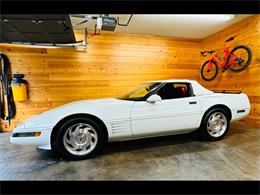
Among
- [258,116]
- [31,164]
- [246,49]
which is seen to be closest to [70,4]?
[31,164]

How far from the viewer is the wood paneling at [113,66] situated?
395cm

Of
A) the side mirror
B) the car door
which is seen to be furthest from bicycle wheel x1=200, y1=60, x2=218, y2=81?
the side mirror

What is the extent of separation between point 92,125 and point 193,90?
1.83m

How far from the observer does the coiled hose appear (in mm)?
3824

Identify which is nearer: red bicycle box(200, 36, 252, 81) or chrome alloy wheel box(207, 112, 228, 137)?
chrome alloy wheel box(207, 112, 228, 137)

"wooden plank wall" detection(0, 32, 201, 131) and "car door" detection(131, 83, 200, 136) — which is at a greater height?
"wooden plank wall" detection(0, 32, 201, 131)

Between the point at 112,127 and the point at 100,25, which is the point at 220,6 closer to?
the point at 112,127

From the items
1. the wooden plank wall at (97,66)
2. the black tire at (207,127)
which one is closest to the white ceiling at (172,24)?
the wooden plank wall at (97,66)

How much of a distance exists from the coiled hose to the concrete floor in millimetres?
1401

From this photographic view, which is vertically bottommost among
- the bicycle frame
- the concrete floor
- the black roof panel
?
the concrete floor

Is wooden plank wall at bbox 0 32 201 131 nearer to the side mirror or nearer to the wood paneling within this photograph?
the wood paneling

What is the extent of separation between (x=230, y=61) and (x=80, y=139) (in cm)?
435

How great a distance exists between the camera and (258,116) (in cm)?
379

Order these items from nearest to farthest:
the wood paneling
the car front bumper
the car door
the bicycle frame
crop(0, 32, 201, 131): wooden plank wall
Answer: the car front bumper
the car door
the wood paneling
crop(0, 32, 201, 131): wooden plank wall
the bicycle frame
